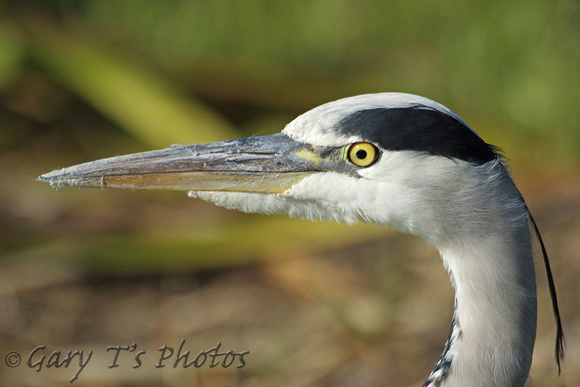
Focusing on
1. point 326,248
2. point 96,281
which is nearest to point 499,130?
point 326,248

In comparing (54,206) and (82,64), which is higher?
(82,64)

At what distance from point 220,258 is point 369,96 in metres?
2.25

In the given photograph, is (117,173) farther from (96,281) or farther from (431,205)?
(96,281)

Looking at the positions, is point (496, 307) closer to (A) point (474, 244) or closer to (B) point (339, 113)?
(A) point (474, 244)

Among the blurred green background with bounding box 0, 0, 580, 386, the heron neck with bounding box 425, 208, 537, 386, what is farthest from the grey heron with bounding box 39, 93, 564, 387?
the blurred green background with bounding box 0, 0, 580, 386

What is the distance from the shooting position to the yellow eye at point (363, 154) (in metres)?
1.56

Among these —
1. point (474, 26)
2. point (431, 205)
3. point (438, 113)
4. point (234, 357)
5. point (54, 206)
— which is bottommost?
point (431, 205)

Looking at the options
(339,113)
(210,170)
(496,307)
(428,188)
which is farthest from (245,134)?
(496,307)

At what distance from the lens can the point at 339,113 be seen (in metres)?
1.57

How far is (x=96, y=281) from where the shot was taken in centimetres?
362

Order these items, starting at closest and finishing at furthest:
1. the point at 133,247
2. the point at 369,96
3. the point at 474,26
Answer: the point at 369,96 < the point at 133,247 < the point at 474,26

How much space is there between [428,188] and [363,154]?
18 cm

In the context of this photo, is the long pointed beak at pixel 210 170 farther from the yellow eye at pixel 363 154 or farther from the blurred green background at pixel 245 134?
the blurred green background at pixel 245 134

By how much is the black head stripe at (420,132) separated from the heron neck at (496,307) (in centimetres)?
18
